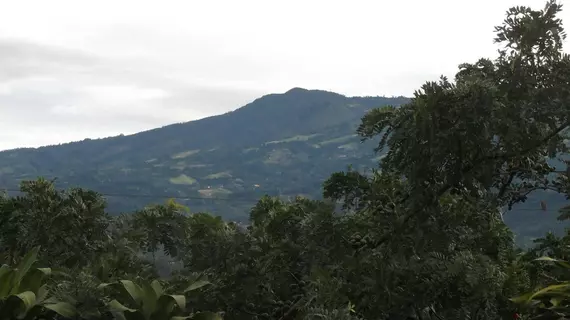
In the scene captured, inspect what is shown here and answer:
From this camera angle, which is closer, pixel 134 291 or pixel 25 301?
pixel 25 301

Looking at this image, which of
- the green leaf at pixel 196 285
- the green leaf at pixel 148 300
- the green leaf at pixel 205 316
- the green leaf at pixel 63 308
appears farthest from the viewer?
the green leaf at pixel 196 285

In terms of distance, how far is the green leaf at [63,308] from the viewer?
4.13m

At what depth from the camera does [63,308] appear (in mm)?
4188

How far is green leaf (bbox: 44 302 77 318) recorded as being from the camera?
13.5 ft

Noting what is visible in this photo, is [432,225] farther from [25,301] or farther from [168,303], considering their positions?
[25,301]

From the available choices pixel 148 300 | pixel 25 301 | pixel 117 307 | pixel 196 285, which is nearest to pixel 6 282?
pixel 25 301

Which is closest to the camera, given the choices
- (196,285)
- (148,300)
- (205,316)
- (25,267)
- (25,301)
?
(25,301)

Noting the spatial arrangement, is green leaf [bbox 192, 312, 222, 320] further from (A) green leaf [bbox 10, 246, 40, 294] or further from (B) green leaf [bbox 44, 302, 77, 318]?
(A) green leaf [bbox 10, 246, 40, 294]

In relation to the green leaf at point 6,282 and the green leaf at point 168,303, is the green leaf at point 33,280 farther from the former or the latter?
the green leaf at point 168,303

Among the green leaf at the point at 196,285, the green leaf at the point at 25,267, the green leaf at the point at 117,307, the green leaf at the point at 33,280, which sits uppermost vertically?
the green leaf at the point at 25,267

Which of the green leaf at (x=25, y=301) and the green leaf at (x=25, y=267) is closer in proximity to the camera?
the green leaf at (x=25, y=301)

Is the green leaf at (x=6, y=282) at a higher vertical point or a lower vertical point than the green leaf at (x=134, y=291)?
higher

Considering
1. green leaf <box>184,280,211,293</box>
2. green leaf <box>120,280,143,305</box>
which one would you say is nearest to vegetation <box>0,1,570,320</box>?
green leaf <box>120,280,143,305</box>

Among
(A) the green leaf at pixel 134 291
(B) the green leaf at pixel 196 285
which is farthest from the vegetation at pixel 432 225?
(B) the green leaf at pixel 196 285
